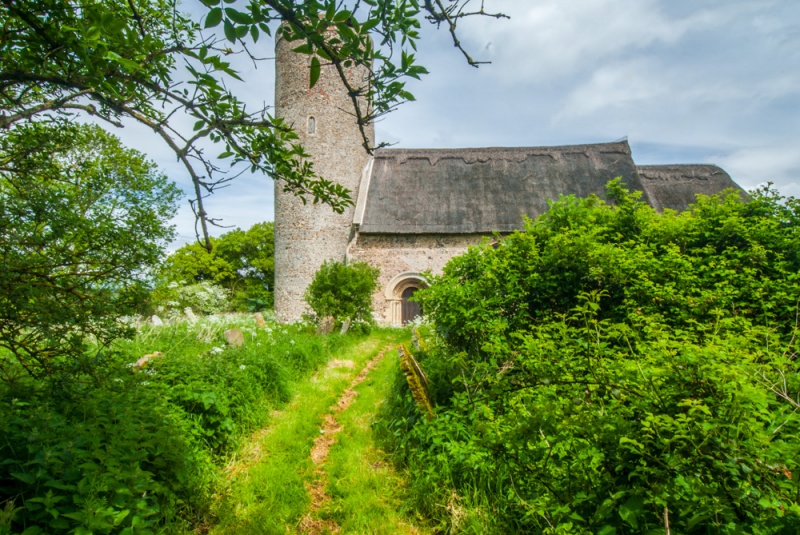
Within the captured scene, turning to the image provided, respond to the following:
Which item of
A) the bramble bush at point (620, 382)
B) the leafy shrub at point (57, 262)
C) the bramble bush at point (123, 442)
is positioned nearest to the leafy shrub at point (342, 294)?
the bramble bush at point (620, 382)

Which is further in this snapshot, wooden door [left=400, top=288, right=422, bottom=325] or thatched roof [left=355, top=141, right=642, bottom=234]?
wooden door [left=400, top=288, right=422, bottom=325]

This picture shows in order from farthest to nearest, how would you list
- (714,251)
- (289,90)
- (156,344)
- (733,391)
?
1. (289,90)
2. (156,344)
3. (714,251)
4. (733,391)

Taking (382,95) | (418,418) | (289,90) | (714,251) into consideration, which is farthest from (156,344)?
(289,90)

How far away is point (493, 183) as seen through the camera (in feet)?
57.3

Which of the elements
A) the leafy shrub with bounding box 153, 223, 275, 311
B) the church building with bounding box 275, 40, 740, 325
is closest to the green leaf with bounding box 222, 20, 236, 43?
the church building with bounding box 275, 40, 740, 325

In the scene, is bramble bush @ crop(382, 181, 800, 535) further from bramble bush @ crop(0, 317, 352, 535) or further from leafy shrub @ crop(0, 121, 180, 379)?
leafy shrub @ crop(0, 121, 180, 379)

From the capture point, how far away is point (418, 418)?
4500mm

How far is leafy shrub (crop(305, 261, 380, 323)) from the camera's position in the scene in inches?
476

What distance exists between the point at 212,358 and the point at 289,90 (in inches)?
551

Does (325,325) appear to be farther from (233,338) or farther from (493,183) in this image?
(493,183)

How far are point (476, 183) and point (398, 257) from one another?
4.68 m

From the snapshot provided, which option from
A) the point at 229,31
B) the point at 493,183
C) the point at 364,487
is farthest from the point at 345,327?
the point at 229,31

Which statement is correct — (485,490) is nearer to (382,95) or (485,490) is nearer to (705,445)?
(705,445)

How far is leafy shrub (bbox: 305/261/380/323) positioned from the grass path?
18.9 feet
